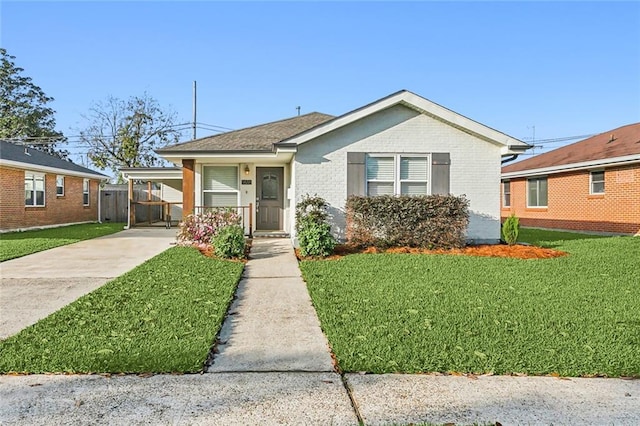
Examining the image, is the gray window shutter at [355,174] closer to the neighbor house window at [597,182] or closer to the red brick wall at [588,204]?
the red brick wall at [588,204]

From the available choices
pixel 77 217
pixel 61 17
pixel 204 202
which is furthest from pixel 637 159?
pixel 77 217

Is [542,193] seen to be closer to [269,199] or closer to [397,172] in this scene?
[397,172]

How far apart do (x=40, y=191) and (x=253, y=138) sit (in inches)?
449

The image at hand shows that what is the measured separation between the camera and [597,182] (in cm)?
1599

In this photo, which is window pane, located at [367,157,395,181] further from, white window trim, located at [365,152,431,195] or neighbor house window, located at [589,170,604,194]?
neighbor house window, located at [589,170,604,194]

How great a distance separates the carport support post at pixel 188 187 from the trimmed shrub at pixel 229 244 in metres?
2.99

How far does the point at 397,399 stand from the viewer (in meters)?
2.99

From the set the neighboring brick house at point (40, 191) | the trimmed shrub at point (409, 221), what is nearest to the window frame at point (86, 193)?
the neighboring brick house at point (40, 191)

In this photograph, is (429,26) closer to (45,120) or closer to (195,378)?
(195,378)

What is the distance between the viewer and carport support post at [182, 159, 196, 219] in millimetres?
11859

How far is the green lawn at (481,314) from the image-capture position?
3.63 meters

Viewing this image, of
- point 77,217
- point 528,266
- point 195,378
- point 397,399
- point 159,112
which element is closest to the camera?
point 397,399

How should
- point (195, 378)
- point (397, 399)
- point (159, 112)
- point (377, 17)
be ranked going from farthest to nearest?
1. point (159, 112)
2. point (377, 17)
3. point (195, 378)
4. point (397, 399)

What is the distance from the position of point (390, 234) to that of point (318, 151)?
2878 millimetres
